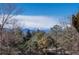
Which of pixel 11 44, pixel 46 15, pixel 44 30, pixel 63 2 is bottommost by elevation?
pixel 11 44

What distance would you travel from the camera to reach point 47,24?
1465mm

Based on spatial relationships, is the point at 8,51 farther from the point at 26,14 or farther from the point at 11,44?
the point at 26,14

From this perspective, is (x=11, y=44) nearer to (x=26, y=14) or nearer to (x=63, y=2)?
(x=26, y=14)

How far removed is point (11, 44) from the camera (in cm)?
148

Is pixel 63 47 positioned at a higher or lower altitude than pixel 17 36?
lower

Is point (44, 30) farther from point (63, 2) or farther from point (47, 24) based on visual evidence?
point (63, 2)

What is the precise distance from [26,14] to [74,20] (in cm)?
45

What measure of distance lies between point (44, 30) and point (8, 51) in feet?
1.28

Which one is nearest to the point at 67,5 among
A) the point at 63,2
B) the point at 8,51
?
the point at 63,2

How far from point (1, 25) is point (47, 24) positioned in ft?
1.40

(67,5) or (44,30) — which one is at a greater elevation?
(67,5)

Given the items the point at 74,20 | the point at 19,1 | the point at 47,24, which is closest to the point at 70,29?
the point at 74,20
